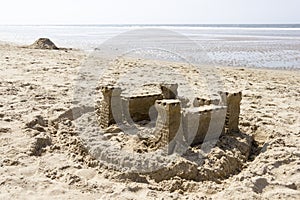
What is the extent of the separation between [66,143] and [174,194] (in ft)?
6.29

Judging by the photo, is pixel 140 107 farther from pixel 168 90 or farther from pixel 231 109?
pixel 231 109

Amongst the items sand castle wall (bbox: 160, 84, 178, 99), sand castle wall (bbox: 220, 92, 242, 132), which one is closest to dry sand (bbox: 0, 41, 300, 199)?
sand castle wall (bbox: 220, 92, 242, 132)

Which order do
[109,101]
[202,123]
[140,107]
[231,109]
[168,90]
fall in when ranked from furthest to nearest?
[168,90] < [140,107] < [109,101] < [231,109] < [202,123]

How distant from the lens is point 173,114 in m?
→ 4.26

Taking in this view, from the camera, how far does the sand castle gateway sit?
4.33 metres

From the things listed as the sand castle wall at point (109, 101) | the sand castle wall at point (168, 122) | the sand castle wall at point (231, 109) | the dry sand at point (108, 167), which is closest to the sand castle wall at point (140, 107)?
the sand castle wall at point (109, 101)

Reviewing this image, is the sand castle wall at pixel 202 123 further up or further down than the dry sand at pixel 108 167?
further up

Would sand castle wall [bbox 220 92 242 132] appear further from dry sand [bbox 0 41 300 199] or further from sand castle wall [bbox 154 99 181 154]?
sand castle wall [bbox 154 99 181 154]

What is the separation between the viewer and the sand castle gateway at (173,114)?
4328 millimetres

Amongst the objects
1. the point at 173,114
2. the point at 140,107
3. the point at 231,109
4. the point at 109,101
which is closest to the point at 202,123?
the point at 173,114

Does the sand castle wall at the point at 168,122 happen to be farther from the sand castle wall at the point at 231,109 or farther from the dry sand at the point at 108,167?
the sand castle wall at the point at 231,109

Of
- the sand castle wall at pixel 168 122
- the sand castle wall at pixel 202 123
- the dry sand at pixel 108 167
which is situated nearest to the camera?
the dry sand at pixel 108 167

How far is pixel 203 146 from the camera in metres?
4.53

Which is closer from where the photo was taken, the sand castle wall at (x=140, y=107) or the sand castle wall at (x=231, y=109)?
the sand castle wall at (x=231, y=109)
